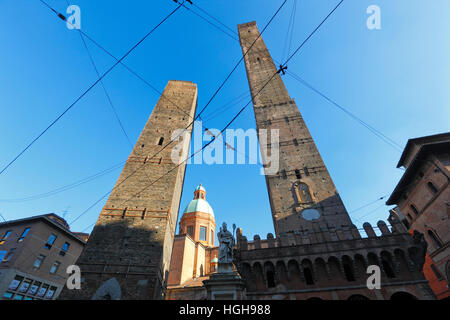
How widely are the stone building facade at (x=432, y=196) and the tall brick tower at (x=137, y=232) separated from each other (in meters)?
15.3

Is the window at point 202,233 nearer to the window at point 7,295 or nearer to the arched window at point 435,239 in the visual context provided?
the window at point 7,295

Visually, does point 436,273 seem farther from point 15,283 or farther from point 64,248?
point 64,248

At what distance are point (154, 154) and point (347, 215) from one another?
51.7 feet

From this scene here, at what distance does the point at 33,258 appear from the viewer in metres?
19.1

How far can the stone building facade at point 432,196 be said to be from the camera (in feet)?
51.4

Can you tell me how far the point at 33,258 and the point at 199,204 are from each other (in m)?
21.9

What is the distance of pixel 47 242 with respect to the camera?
20.8 meters

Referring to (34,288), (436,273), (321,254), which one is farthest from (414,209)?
(34,288)

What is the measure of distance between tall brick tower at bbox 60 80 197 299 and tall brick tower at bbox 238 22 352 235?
819cm

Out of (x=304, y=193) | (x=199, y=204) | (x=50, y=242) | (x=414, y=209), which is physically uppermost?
(x=199, y=204)

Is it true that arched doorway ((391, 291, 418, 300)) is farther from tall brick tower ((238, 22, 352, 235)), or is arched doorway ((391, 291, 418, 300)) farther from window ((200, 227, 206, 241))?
window ((200, 227, 206, 241))

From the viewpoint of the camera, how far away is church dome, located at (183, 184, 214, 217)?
36.5 m

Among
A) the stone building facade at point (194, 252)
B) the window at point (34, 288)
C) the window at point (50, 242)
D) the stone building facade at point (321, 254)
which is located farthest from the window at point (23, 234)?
the stone building facade at point (321, 254)
